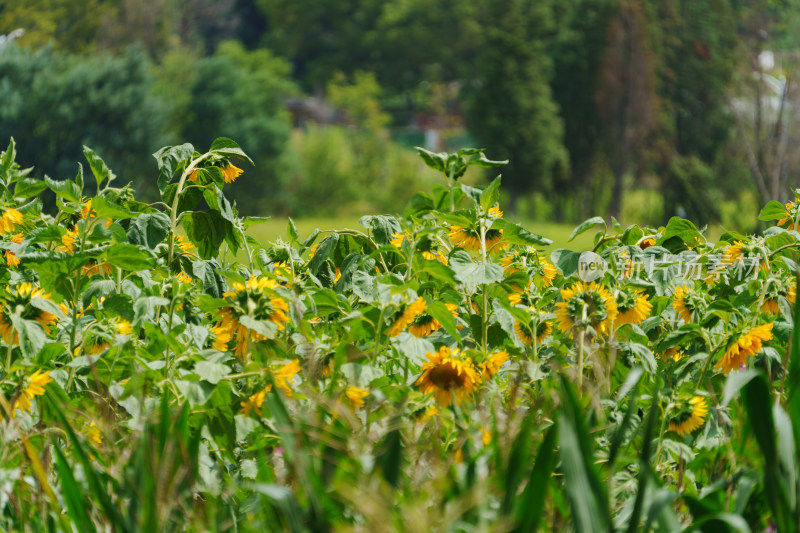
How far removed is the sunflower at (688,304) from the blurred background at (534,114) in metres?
13.7

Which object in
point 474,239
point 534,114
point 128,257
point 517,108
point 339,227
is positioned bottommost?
point 339,227

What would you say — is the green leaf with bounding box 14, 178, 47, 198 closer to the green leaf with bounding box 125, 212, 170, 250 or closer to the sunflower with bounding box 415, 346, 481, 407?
the green leaf with bounding box 125, 212, 170, 250

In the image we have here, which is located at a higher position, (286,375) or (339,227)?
(286,375)

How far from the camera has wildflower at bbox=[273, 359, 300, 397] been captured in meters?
1.28

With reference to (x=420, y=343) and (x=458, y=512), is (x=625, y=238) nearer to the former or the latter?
(x=420, y=343)

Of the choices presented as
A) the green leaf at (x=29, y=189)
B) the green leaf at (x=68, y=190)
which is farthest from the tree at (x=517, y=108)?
the green leaf at (x=68, y=190)

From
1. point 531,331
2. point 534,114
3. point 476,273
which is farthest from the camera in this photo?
point 534,114

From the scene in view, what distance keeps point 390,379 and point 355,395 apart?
301mm

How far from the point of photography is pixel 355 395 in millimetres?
1263

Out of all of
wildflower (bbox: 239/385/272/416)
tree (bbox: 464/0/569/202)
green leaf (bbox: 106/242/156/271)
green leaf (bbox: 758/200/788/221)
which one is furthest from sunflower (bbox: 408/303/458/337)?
tree (bbox: 464/0/569/202)

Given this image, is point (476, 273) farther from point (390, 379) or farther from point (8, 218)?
point (8, 218)

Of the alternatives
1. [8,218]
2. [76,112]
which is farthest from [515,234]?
[76,112]

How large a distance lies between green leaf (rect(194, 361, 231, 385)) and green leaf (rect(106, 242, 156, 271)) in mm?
293

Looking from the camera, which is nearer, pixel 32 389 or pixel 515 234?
pixel 32 389
